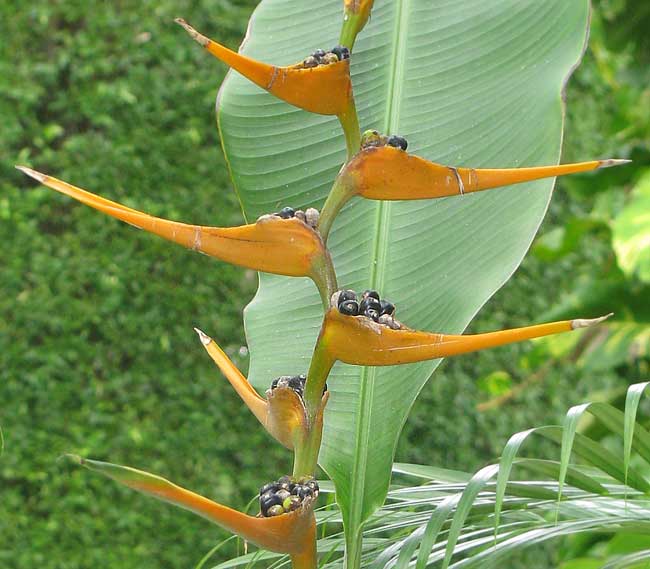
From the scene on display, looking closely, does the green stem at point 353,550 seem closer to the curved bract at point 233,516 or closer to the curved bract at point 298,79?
the curved bract at point 233,516

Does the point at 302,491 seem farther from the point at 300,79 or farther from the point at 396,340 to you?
the point at 300,79

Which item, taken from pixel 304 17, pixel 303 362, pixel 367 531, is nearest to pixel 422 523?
pixel 367 531

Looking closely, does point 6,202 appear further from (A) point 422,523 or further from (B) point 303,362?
(A) point 422,523

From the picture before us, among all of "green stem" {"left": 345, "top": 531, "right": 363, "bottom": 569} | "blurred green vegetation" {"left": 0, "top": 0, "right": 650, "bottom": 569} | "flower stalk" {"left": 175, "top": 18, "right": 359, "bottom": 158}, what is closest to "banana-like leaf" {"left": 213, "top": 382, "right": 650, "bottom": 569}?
"green stem" {"left": 345, "top": 531, "right": 363, "bottom": 569}

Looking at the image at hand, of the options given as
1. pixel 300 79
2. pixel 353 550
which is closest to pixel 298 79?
pixel 300 79

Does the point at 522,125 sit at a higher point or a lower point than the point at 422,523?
higher

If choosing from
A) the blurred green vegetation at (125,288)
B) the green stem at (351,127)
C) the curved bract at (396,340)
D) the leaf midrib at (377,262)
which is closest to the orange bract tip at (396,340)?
the curved bract at (396,340)
